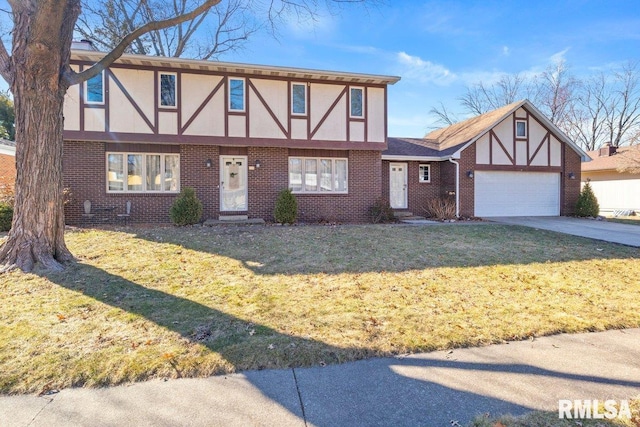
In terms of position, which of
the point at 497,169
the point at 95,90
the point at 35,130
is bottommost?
the point at 35,130

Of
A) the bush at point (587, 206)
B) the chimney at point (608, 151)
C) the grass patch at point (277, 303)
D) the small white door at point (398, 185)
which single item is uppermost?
the chimney at point (608, 151)

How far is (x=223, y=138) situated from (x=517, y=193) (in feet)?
41.9

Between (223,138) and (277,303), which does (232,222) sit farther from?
(277,303)

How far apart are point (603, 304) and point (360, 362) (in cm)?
388

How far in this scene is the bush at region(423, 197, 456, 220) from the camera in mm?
14156

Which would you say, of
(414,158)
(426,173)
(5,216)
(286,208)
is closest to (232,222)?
(286,208)

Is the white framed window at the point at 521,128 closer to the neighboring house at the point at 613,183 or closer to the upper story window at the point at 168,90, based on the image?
the neighboring house at the point at 613,183

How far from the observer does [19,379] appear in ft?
9.26

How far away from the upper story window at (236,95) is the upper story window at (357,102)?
3.96 m

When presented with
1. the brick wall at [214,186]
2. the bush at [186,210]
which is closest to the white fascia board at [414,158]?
the brick wall at [214,186]

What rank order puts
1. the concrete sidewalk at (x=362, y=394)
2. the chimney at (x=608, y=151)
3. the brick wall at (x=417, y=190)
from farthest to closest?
the chimney at (x=608, y=151) → the brick wall at (x=417, y=190) → the concrete sidewalk at (x=362, y=394)

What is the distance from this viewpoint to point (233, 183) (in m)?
12.8

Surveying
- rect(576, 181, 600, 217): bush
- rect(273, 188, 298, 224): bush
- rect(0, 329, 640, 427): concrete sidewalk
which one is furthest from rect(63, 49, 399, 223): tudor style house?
rect(0, 329, 640, 427): concrete sidewalk

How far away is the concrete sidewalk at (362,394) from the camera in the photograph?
2.43 metres
